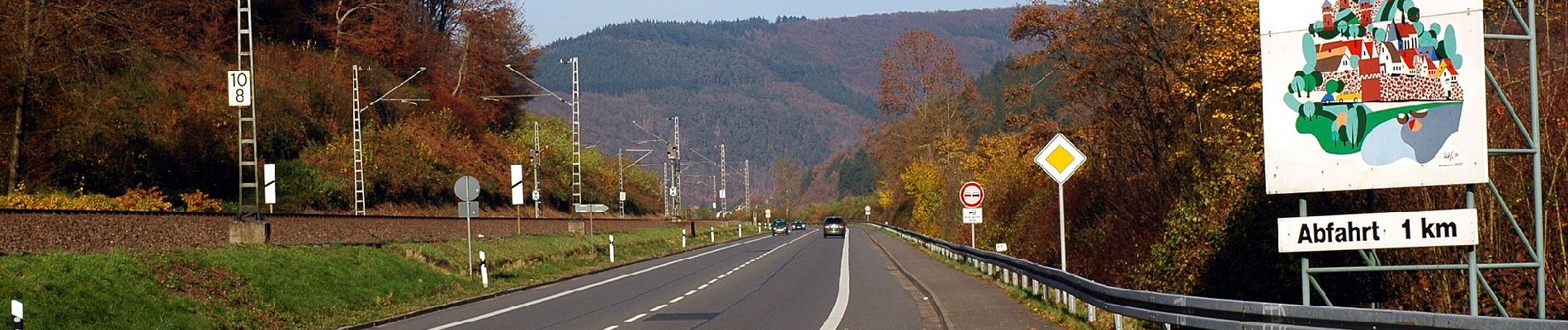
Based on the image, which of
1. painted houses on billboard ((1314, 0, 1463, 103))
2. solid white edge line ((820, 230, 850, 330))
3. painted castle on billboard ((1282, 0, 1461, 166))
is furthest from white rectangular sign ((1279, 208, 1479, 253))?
solid white edge line ((820, 230, 850, 330))

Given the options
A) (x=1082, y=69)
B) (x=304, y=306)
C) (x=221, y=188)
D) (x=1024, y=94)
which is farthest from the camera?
(x=221, y=188)

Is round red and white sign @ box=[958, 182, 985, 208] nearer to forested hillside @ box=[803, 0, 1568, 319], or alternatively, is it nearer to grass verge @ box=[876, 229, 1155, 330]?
forested hillside @ box=[803, 0, 1568, 319]

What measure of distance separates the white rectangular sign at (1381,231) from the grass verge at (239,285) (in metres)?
14.7

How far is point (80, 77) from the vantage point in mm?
39938

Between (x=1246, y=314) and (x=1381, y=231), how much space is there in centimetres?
128

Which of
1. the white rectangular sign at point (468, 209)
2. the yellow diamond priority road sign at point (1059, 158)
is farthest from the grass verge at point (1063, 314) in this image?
the white rectangular sign at point (468, 209)

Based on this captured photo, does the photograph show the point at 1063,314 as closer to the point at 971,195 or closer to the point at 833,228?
the point at 971,195

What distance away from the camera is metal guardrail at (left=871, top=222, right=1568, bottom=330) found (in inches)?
347

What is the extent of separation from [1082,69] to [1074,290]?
610 inches

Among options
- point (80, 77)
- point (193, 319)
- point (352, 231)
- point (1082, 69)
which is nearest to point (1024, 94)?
point (1082, 69)

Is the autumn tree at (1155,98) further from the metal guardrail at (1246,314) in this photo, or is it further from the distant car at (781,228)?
the distant car at (781,228)

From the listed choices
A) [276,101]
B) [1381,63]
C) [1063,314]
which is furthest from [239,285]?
[276,101]

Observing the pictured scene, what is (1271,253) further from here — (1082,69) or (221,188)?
(221,188)

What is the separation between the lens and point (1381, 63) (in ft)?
38.9
